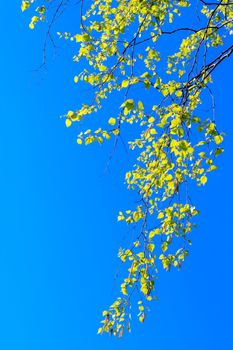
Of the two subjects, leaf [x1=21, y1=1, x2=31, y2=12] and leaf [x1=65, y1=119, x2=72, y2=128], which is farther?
leaf [x1=21, y1=1, x2=31, y2=12]

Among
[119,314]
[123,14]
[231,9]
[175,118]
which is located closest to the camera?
[175,118]

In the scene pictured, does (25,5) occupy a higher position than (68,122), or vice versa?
(25,5)

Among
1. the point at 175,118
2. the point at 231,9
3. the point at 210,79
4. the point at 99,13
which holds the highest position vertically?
the point at 99,13

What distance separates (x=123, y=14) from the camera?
9.08 m

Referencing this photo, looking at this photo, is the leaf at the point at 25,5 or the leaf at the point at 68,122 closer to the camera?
the leaf at the point at 68,122

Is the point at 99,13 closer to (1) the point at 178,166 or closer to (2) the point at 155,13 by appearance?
(2) the point at 155,13

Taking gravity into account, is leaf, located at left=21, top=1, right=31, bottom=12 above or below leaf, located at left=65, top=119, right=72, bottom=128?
above

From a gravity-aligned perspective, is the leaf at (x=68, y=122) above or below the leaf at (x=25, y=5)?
below

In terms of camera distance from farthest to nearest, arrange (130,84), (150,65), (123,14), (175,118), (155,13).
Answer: (150,65)
(123,14)
(155,13)
(130,84)
(175,118)

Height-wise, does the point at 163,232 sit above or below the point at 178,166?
below

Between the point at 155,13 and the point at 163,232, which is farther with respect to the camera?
the point at 155,13

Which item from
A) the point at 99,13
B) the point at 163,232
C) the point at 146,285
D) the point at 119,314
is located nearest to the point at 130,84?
the point at 163,232

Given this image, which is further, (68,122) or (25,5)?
(25,5)

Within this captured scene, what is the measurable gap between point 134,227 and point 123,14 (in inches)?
179
